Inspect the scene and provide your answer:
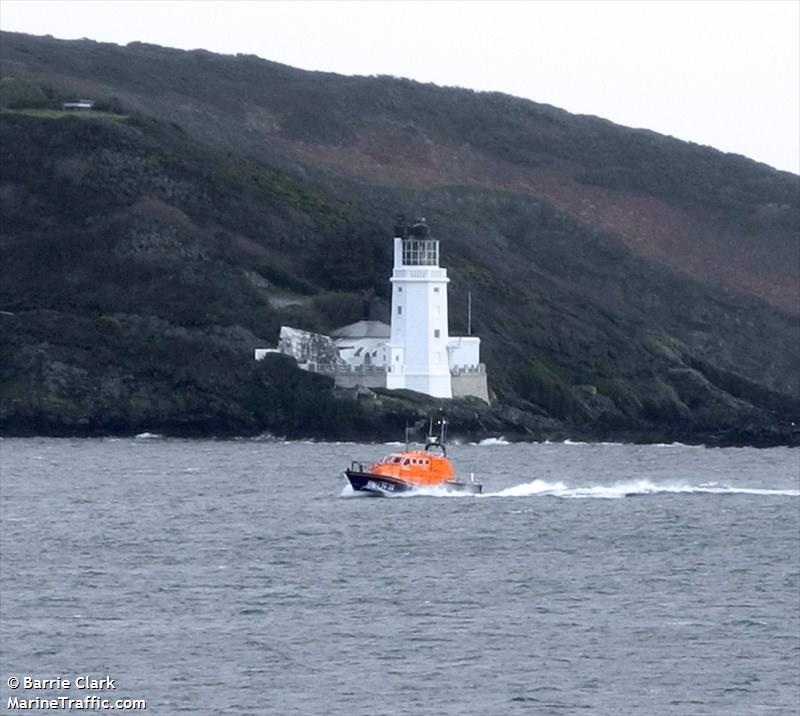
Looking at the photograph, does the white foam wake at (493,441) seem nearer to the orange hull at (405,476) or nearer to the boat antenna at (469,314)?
the boat antenna at (469,314)

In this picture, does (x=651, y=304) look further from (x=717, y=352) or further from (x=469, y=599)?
(x=469, y=599)

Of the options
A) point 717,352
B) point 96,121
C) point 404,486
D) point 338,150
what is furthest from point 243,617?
point 338,150

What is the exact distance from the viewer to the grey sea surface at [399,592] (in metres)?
29.5

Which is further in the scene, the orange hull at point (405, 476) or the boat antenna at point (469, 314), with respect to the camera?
the boat antenna at point (469, 314)

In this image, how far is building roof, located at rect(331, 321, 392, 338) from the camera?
274 feet

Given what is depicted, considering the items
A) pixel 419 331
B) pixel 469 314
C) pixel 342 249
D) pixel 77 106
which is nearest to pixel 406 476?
pixel 419 331

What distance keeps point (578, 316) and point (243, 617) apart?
212 feet

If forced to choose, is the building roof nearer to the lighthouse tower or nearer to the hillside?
the hillside

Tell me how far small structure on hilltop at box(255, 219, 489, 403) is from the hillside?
1.47 m

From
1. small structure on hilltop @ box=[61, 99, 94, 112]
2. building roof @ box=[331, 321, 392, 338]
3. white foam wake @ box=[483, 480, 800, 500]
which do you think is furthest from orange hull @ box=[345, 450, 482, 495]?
small structure on hilltop @ box=[61, 99, 94, 112]

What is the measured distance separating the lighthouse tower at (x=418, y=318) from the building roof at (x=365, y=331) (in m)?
3.60

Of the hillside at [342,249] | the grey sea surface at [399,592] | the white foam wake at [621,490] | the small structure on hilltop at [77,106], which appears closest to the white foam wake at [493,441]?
the hillside at [342,249]

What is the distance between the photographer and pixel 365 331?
275 feet

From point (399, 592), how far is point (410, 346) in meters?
40.7
